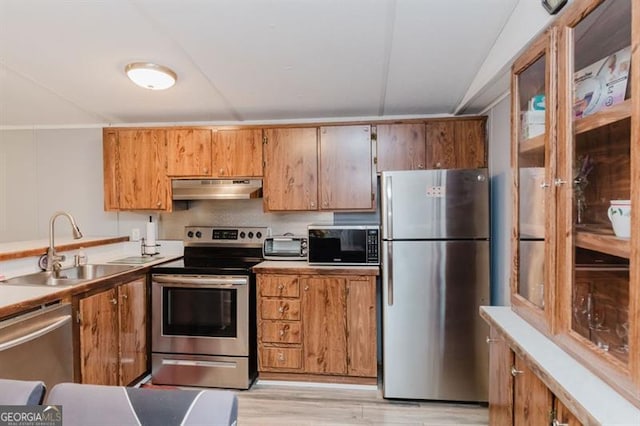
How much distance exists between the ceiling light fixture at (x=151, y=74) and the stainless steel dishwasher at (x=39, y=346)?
1.41m

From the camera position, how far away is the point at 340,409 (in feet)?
8.07

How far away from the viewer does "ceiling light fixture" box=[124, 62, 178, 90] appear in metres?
2.10

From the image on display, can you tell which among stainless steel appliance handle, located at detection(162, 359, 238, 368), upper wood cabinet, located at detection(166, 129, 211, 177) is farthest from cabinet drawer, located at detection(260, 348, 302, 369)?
upper wood cabinet, located at detection(166, 129, 211, 177)

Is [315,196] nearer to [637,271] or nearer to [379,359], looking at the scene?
[379,359]

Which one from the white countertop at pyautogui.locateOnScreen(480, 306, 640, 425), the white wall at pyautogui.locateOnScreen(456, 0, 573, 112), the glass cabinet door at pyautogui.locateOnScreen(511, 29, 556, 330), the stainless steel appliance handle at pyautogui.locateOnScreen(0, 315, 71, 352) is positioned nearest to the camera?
the white countertop at pyautogui.locateOnScreen(480, 306, 640, 425)

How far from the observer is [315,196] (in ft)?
9.66

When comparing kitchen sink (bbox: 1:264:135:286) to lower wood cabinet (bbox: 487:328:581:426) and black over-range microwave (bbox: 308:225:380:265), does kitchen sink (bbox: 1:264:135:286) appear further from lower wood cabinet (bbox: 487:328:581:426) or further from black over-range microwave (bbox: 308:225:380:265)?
lower wood cabinet (bbox: 487:328:581:426)

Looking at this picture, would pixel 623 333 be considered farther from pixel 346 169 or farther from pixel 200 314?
pixel 200 314

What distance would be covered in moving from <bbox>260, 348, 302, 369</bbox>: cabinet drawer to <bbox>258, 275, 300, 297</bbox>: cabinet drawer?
439mm

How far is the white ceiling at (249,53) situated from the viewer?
65.7 inches

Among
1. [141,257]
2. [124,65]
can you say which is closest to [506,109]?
[124,65]

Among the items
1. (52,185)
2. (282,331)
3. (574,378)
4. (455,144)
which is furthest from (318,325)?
(52,185)

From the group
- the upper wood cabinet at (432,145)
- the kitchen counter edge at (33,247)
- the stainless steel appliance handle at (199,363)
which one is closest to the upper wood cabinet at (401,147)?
the upper wood cabinet at (432,145)

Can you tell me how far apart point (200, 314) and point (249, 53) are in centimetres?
196
